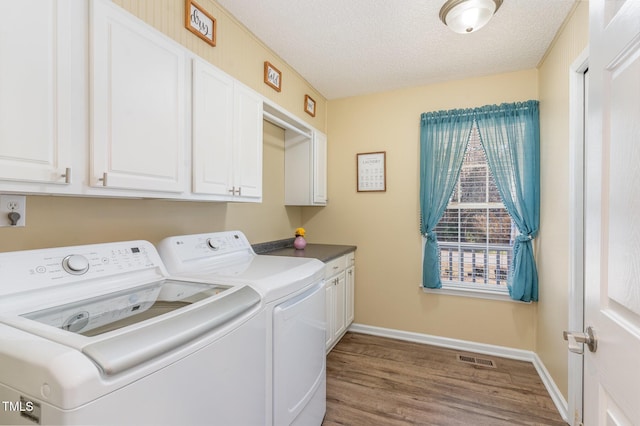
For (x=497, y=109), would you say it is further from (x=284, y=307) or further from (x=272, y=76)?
(x=284, y=307)

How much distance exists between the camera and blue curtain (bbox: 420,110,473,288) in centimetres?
272

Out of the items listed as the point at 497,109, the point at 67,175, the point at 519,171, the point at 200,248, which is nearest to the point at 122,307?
the point at 67,175

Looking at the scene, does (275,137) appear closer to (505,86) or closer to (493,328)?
(505,86)

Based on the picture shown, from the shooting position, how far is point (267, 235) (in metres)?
2.72

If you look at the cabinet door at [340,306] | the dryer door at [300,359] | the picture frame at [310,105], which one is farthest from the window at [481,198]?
the dryer door at [300,359]

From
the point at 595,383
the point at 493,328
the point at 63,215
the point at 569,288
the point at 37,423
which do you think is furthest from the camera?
the point at 493,328

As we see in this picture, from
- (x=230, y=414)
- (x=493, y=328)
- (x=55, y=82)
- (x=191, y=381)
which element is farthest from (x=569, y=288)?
(x=55, y=82)

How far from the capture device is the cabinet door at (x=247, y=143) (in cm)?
183

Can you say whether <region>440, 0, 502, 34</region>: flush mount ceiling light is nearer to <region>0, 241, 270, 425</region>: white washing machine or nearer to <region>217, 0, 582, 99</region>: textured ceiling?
<region>217, 0, 582, 99</region>: textured ceiling

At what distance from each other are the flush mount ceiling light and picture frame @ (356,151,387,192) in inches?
54.2

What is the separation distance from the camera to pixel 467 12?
1.73 metres

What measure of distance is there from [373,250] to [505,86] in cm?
193

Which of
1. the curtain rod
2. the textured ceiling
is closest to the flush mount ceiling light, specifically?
the textured ceiling

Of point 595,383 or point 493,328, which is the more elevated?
point 595,383
